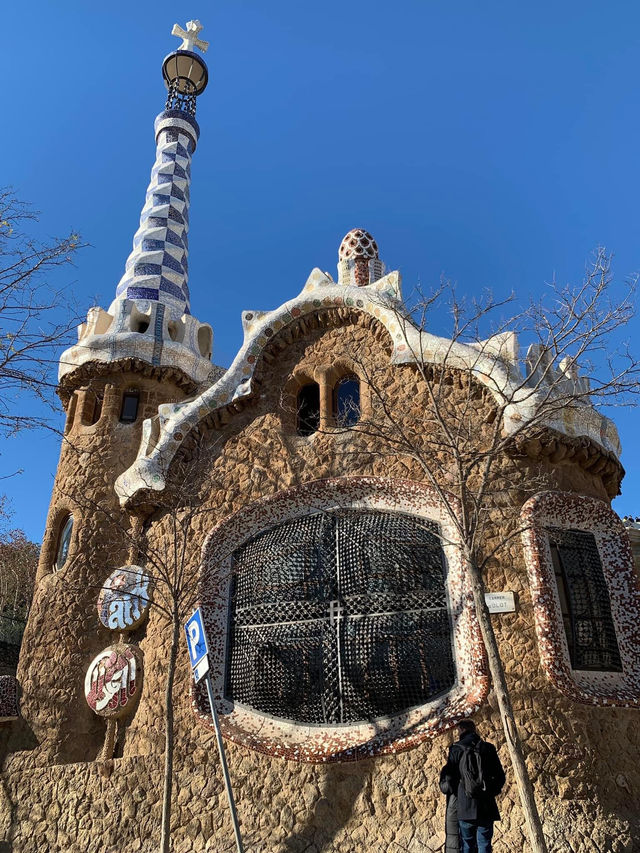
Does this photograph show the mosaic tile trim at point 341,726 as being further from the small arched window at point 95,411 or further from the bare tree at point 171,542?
the small arched window at point 95,411

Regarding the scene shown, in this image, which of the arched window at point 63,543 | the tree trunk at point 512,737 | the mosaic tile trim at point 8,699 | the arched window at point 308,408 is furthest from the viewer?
the arched window at point 63,543

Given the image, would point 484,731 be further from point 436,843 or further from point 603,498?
point 603,498

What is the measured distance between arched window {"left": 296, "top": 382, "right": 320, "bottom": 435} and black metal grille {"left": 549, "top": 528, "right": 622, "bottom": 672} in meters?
2.62

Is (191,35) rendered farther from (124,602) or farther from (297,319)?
(124,602)

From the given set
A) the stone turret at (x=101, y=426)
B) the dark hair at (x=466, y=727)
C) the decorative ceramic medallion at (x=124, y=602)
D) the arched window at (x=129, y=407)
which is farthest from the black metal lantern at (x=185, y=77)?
the dark hair at (x=466, y=727)

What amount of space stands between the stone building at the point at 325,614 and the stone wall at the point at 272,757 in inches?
0.7

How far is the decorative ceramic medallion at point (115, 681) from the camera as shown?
676cm

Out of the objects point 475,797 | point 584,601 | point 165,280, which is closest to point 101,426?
point 165,280

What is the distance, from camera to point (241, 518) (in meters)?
6.84

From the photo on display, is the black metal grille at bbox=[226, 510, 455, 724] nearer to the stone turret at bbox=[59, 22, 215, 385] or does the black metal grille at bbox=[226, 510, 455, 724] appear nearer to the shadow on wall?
the shadow on wall

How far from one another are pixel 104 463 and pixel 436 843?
5.28 meters

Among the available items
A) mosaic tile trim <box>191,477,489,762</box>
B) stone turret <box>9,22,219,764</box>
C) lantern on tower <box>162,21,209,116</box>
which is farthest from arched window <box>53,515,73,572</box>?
lantern on tower <box>162,21,209,116</box>

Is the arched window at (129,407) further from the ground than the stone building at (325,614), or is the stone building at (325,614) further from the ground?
the arched window at (129,407)

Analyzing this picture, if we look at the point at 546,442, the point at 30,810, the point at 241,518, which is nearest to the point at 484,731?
the point at 546,442
